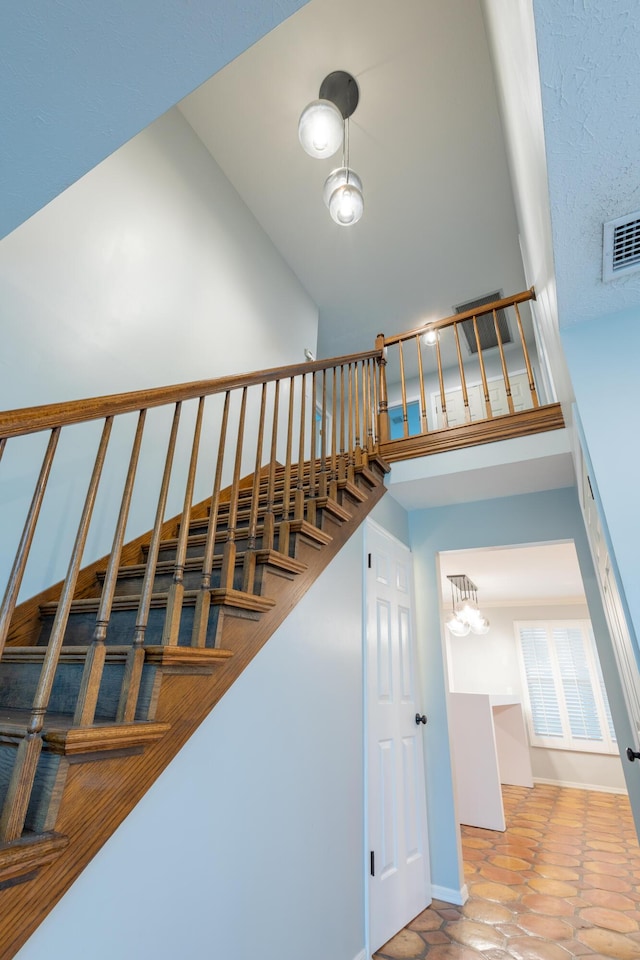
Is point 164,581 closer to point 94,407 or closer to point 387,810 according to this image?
point 94,407

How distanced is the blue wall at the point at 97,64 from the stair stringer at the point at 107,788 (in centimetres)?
139

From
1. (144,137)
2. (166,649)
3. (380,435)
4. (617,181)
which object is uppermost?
(144,137)

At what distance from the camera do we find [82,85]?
101 cm

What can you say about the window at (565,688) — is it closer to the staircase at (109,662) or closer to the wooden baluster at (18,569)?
the staircase at (109,662)

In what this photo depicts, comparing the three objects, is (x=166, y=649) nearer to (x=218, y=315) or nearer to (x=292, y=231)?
(x=218, y=315)

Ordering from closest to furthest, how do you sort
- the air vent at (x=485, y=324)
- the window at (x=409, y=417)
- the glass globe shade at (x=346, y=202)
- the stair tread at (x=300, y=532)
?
the stair tread at (x=300, y=532) → the glass globe shade at (x=346, y=202) → the air vent at (x=485, y=324) → the window at (x=409, y=417)

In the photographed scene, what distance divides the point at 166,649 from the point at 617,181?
1.68m

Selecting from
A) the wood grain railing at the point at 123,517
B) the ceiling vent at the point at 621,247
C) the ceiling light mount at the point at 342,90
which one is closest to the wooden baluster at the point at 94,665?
the wood grain railing at the point at 123,517

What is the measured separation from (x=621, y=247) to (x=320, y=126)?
6.52ft

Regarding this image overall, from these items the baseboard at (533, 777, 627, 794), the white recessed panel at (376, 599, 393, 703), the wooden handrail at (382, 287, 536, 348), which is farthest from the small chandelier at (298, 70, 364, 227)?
the baseboard at (533, 777, 627, 794)

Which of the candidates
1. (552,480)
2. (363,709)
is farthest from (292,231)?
(363,709)

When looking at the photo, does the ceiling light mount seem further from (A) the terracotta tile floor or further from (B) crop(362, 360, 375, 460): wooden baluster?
(A) the terracotta tile floor

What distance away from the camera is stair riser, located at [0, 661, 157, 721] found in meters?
1.20

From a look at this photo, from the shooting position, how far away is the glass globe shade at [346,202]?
283 centimetres
